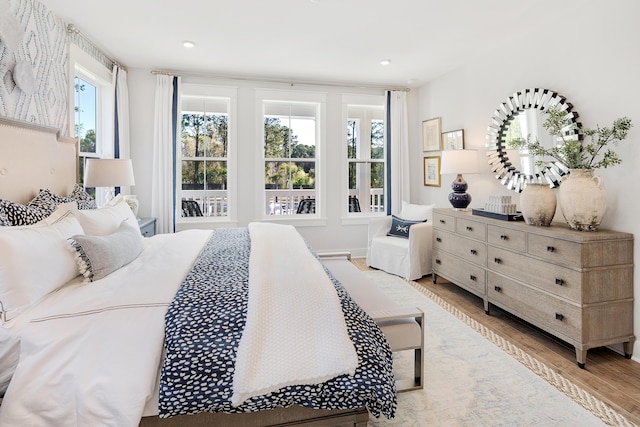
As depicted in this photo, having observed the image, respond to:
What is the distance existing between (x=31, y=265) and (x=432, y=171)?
463cm

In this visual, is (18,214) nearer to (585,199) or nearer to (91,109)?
(91,109)

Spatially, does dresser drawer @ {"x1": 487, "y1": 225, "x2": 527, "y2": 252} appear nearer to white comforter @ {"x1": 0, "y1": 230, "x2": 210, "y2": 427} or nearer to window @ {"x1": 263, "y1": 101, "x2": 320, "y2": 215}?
white comforter @ {"x1": 0, "y1": 230, "x2": 210, "y2": 427}

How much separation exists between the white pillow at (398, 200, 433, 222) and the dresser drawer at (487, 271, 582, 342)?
1.47m

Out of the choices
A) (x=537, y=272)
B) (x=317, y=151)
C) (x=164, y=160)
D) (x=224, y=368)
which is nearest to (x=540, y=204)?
(x=537, y=272)

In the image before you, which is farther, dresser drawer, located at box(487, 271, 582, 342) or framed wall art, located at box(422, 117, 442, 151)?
framed wall art, located at box(422, 117, 442, 151)

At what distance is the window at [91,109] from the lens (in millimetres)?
3486

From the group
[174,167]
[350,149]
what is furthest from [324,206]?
[174,167]

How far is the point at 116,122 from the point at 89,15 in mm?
1346

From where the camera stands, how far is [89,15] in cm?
304

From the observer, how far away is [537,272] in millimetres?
2607

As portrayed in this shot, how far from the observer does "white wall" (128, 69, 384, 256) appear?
14.8ft

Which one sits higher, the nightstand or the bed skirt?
the nightstand

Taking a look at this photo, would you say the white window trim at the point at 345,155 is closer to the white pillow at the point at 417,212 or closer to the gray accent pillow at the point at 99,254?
the white pillow at the point at 417,212

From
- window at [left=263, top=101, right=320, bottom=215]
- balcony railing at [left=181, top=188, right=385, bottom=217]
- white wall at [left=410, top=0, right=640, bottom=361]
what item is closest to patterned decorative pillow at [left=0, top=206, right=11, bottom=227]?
balcony railing at [left=181, top=188, right=385, bottom=217]
